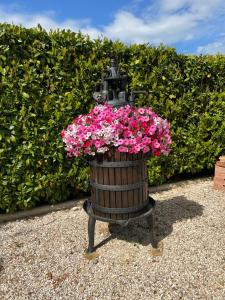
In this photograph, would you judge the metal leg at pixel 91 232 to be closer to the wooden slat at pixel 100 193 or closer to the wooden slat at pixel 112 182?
the wooden slat at pixel 100 193

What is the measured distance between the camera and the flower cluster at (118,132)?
2.50m

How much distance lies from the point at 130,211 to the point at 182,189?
2.46 m

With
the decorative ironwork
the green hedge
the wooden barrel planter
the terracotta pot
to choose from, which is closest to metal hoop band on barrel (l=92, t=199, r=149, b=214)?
the wooden barrel planter

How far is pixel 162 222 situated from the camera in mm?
3664

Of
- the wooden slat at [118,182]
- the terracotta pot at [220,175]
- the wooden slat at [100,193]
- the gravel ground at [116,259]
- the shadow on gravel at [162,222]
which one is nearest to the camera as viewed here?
the gravel ground at [116,259]

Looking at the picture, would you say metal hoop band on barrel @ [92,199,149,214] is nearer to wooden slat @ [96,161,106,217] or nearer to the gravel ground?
wooden slat @ [96,161,106,217]

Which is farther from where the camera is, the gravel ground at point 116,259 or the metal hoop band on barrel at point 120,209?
the metal hoop band on barrel at point 120,209

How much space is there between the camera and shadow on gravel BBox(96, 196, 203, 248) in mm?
3289

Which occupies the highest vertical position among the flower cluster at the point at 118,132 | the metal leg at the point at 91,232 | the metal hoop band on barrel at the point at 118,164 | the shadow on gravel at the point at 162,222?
the flower cluster at the point at 118,132

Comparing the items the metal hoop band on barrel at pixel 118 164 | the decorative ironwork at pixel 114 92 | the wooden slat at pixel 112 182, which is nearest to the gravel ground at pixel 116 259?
the wooden slat at pixel 112 182

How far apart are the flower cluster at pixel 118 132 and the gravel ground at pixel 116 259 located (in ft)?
3.75

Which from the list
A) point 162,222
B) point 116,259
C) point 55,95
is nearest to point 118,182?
point 116,259

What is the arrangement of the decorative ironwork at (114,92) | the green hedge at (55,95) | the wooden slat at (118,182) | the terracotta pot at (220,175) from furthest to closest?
the terracotta pot at (220,175), the green hedge at (55,95), the decorative ironwork at (114,92), the wooden slat at (118,182)

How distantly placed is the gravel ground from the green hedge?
0.54 m
